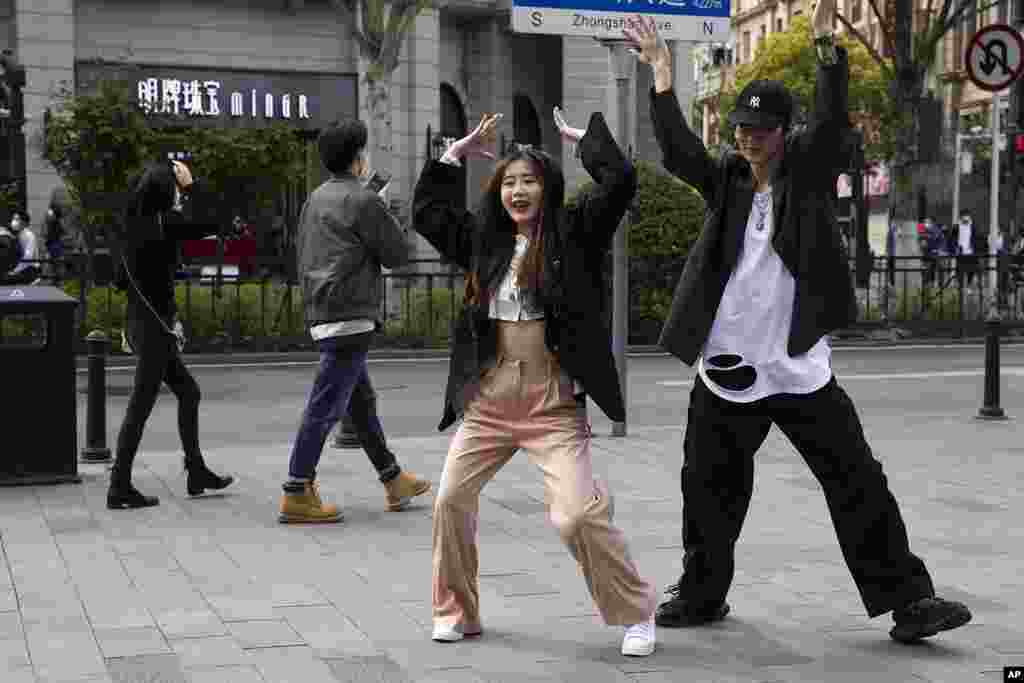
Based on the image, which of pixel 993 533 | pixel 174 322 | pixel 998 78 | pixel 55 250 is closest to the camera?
pixel 993 533

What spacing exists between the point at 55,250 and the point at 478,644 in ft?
61.8

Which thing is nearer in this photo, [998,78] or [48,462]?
[48,462]

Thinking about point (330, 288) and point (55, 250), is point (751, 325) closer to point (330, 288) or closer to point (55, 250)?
point (330, 288)

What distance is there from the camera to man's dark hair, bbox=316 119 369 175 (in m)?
7.02

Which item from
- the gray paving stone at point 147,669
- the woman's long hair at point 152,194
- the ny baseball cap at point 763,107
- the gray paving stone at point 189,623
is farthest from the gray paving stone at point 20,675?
the woman's long hair at point 152,194

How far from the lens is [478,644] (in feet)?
16.1

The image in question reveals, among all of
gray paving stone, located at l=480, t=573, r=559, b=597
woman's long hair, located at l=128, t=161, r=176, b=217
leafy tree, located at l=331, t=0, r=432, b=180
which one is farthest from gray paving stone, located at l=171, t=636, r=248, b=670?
leafy tree, located at l=331, t=0, r=432, b=180

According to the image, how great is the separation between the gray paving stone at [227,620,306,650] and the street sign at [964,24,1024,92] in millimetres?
11243

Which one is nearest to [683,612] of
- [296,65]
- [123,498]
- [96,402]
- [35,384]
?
[123,498]

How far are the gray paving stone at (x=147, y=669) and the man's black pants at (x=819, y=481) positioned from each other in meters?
1.66

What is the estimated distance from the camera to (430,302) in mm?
17547

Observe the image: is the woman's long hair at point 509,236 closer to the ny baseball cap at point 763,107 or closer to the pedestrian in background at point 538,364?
the pedestrian in background at point 538,364

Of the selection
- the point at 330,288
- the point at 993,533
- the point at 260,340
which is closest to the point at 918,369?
the point at 260,340

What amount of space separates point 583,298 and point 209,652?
5.22 ft
